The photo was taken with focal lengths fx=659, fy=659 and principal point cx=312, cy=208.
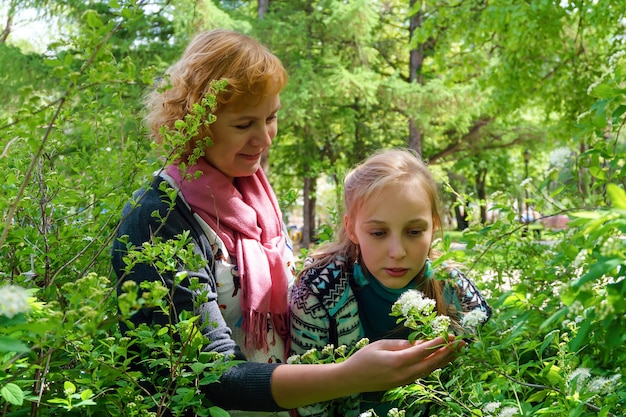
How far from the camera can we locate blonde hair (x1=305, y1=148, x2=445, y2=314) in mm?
2439

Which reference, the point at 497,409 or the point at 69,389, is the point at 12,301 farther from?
the point at 497,409

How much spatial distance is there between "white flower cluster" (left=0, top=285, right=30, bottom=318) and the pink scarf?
3.92 feet

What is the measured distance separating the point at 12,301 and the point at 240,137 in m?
1.36

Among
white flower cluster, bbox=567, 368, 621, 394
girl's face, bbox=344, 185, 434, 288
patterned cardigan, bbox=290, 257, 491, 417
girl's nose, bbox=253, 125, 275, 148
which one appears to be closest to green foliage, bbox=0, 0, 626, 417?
white flower cluster, bbox=567, 368, 621, 394

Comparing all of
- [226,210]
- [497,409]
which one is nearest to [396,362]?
[497,409]

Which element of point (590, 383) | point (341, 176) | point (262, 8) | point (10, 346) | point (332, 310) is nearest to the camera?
point (10, 346)

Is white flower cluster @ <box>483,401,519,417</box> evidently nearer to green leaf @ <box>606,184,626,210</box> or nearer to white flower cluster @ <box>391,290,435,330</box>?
white flower cluster @ <box>391,290,435,330</box>

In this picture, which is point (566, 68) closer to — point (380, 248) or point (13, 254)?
point (380, 248)

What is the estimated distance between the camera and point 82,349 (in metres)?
1.73

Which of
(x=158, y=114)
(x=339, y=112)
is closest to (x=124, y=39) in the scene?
(x=339, y=112)

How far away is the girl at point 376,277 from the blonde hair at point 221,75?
21.9 inches

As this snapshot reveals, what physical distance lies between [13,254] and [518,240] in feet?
6.16

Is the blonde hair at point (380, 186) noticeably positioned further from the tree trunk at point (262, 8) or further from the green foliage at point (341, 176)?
the tree trunk at point (262, 8)

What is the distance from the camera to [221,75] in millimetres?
2271
